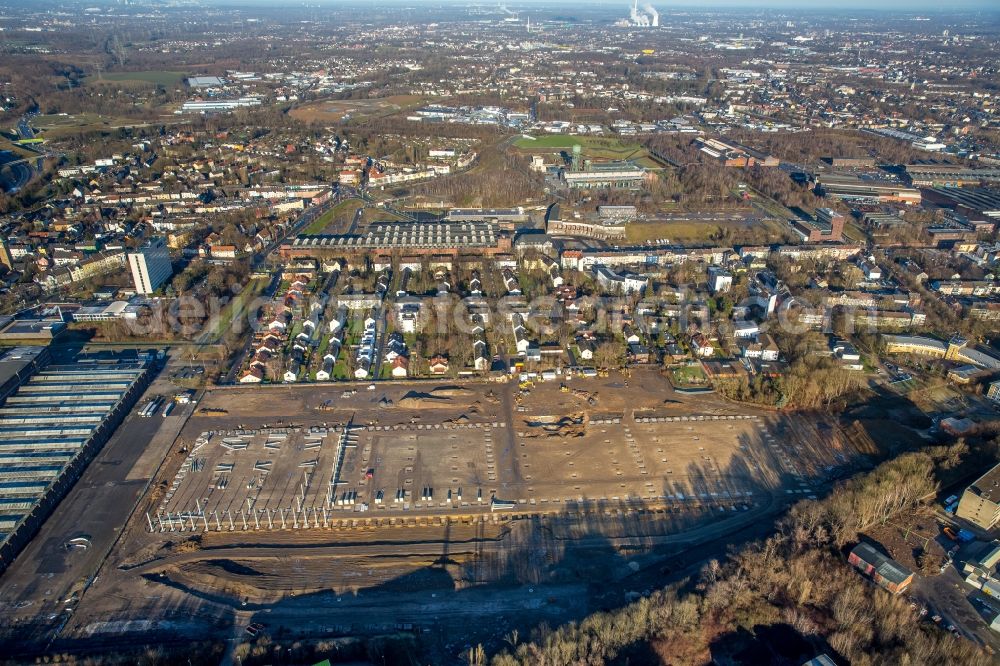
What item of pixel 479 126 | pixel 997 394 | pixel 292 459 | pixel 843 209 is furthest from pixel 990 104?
pixel 292 459

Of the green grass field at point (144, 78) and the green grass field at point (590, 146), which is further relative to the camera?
the green grass field at point (144, 78)

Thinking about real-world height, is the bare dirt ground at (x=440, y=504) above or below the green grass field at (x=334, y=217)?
below

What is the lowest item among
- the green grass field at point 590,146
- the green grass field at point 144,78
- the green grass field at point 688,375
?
the green grass field at point 688,375

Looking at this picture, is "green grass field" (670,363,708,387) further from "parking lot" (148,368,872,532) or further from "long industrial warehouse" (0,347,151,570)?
"long industrial warehouse" (0,347,151,570)

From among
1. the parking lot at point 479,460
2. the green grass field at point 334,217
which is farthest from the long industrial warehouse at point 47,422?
the green grass field at point 334,217

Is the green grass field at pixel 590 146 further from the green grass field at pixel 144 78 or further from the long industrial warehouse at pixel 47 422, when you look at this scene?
the green grass field at pixel 144 78

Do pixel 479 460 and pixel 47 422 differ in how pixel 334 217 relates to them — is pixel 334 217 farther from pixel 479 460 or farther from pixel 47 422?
pixel 479 460

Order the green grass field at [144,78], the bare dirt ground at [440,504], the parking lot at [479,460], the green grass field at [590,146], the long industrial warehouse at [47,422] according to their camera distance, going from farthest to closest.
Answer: the green grass field at [144,78] < the green grass field at [590,146] < the parking lot at [479,460] < the long industrial warehouse at [47,422] < the bare dirt ground at [440,504]

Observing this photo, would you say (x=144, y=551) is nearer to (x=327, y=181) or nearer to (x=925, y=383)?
(x=925, y=383)
